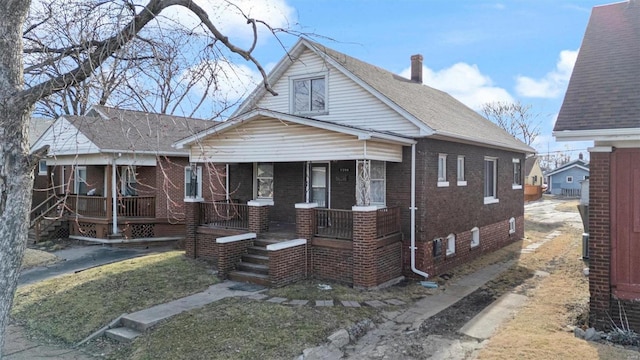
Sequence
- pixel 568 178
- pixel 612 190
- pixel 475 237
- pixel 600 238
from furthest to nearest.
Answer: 1. pixel 568 178
2. pixel 475 237
3. pixel 600 238
4. pixel 612 190

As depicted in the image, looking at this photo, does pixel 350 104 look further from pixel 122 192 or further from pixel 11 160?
pixel 122 192

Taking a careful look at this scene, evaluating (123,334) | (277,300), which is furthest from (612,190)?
(123,334)

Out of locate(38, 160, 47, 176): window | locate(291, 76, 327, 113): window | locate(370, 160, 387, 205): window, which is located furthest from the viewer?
locate(38, 160, 47, 176): window

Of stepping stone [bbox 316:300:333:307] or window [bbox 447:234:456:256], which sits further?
window [bbox 447:234:456:256]

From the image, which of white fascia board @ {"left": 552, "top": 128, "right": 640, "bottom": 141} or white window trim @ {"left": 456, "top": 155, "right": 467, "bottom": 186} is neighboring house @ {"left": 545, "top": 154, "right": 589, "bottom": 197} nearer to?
white window trim @ {"left": 456, "top": 155, "right": 467, "bottom": 186}

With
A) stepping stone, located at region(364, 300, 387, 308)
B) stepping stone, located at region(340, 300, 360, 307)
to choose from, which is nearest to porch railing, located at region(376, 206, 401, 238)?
stepping stone, located at region(364, 300, 387, 308)

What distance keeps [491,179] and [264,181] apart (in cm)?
865

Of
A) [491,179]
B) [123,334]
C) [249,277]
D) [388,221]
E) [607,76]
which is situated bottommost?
[123,334]

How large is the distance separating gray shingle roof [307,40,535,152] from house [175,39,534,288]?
89mm

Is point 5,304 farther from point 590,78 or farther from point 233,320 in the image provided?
point 590,78

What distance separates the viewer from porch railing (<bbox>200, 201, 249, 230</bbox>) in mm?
13594

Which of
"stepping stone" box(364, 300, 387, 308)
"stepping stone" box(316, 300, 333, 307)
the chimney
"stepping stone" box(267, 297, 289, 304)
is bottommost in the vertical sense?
"stepping stone" box(364, 300, 387, 308)

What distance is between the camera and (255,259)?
1162 centimetres

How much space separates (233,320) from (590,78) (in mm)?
8146
